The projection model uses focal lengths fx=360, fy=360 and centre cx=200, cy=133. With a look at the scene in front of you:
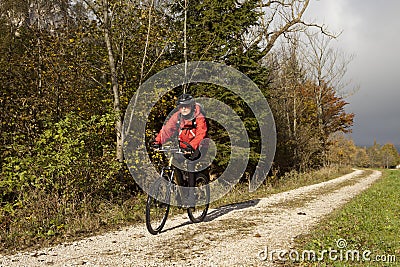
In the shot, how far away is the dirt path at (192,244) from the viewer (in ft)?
15.2

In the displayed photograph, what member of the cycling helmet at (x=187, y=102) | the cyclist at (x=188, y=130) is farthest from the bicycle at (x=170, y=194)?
the cycling helmet at (x=187, y=102)

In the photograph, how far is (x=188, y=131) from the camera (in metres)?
6.57

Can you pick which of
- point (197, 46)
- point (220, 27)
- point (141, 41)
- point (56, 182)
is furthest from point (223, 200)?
point (220, 27)

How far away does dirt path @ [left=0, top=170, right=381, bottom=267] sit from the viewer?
15.2 ft

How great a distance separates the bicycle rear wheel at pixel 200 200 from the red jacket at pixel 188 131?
29.9 inches

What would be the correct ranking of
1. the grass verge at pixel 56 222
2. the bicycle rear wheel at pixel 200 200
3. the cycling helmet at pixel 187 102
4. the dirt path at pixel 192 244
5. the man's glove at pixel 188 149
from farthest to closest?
the bicycle rear wheel at pixel 200 200 < the cycling helmet at pixel 187 102 < the man's glove at pixel 188 149 < the grass verge at pixel 56 222 < the dirt path at pixel 192 244

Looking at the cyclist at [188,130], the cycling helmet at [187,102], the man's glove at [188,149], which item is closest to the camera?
the man's glove at [188,149]

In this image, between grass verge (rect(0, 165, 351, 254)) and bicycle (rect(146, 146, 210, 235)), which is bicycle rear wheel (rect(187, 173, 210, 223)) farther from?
grass verge (rect(0, 165, 351, 254))

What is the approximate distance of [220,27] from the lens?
1497cm

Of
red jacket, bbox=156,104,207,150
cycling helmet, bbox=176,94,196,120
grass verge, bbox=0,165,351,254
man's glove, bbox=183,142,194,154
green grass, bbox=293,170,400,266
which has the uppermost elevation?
cycling helmet, bbox=176,94,196,120

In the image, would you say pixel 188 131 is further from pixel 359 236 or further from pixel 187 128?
pixel 359 236

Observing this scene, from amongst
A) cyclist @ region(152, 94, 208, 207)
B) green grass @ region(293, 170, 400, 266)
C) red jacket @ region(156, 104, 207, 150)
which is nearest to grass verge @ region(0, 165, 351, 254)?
cyclist @ region(152, 94, 208, 207)

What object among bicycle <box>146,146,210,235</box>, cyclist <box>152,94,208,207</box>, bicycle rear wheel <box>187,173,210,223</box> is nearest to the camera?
bicycle <box>146,146,210,235</box>

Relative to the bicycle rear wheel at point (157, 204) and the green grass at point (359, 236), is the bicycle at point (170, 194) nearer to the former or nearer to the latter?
the bicycle rear wheel at point (157, 204)
